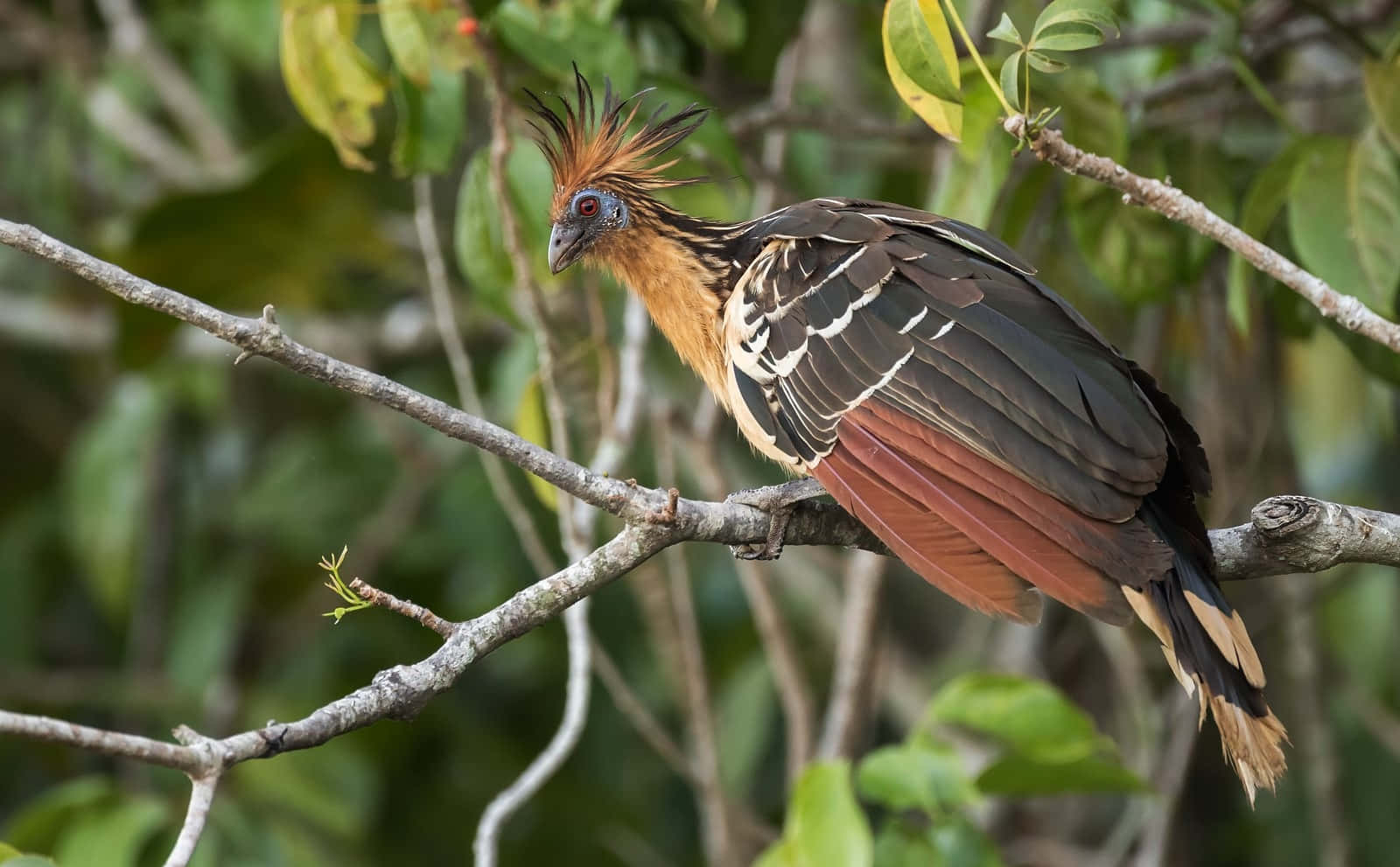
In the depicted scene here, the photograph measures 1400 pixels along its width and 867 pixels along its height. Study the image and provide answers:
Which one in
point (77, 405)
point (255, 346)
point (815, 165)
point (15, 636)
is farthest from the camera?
point (77, 405)

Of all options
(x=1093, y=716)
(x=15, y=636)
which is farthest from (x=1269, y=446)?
(x=15, y=636)

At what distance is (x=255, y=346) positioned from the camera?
1.96 meters

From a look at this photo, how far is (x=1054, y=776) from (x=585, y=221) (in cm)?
162

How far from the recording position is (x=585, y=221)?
3.20 meters

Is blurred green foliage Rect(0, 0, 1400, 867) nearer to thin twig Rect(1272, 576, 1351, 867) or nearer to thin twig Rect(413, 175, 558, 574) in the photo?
thin twig Rect(1272, 576, 1351, 867)

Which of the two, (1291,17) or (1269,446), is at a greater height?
(1291,17)

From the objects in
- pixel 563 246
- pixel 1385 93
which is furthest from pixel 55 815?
pixel 1385 93

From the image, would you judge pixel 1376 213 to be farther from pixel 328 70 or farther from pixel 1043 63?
pixel 328 70

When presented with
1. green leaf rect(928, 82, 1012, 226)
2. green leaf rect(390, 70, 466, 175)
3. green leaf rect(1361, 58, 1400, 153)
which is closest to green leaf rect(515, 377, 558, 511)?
green leaf rect(390, 70, 466, 175)

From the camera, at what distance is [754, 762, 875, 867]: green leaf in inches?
110

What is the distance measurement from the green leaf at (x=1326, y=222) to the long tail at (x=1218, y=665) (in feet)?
2.76

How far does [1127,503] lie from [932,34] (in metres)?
0.83

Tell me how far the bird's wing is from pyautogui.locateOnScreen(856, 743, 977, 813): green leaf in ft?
2.39

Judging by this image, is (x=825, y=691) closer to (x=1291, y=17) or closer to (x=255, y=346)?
(x=1291, y=17)
